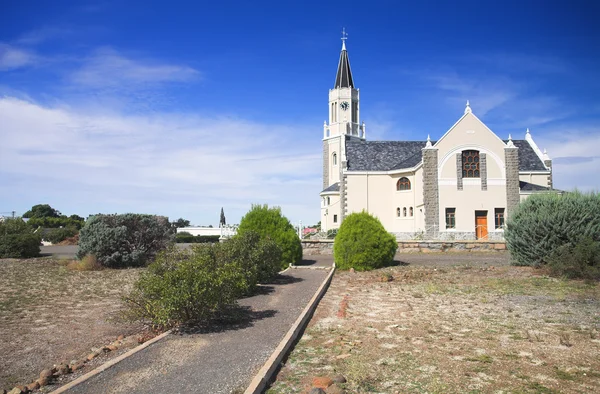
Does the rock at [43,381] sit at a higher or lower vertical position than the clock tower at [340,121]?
lower

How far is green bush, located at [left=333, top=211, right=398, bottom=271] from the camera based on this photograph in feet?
59.7

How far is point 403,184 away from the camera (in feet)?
124

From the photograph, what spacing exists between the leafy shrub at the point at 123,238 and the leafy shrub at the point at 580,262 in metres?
16.6

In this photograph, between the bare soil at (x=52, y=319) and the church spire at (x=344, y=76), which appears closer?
the bare soil at (x=52, y=319)

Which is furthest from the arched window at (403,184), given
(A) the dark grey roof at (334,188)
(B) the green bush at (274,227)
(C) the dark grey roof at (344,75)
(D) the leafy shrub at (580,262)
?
(D) the leafy shrub at (580,262)

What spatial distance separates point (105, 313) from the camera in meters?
9.93

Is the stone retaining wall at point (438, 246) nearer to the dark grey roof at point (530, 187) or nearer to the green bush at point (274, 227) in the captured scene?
the green bush at point (274, 227)

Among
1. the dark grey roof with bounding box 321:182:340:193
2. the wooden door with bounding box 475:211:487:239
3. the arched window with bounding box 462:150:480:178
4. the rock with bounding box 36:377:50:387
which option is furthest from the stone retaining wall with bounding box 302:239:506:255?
the rock with bounding box 36:377:50:387

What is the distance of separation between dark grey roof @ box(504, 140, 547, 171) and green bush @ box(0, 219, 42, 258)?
1443 inches

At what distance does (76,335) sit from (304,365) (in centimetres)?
440

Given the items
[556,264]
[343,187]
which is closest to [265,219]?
[556,264]

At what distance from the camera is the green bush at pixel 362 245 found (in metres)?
18.2

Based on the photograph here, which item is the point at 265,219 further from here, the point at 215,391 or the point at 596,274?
the point at 215,391

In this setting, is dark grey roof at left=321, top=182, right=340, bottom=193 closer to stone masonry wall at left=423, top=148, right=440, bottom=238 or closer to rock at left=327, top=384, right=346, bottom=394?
stone masonry wall at left=423, top=148, right=440, bottom=238
